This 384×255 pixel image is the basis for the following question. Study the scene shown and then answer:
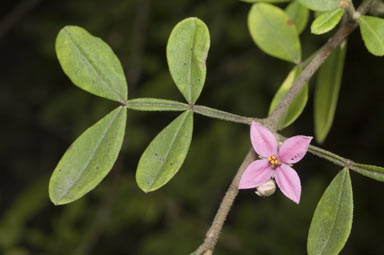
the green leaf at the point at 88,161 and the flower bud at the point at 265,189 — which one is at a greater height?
the green leaf at the point at 88,161

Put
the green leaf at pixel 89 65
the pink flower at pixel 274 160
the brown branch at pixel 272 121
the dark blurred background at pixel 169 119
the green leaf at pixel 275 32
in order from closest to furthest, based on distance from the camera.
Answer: the brown branch at pixel 272 121 < the pink flower at pixel 274 160 < the green leaf at pixel 89 65 < the green leaf at pixel 275 32 < the dark blurred background at pixel 169 119

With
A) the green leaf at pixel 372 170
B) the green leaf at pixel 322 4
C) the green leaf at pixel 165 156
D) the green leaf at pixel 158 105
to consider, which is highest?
the green leaf at pixel 322 4

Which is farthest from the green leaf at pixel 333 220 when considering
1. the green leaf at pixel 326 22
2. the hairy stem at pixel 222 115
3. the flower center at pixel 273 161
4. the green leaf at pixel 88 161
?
the green leaf at pixel 88 161

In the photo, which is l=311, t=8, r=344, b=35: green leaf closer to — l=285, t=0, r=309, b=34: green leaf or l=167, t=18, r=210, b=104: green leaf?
l=167, t=18, r=210, b=104: green leaf

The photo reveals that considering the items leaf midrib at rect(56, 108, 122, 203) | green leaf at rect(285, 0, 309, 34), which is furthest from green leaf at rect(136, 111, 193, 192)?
green leaf at rect(285, 0, 309, 34)

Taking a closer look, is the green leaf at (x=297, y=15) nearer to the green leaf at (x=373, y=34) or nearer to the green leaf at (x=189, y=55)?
the green leaf at (x=373, y=34)

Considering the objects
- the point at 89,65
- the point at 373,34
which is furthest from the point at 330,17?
the point at 89,65

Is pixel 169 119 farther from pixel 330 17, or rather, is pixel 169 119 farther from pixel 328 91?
pixel 330 17

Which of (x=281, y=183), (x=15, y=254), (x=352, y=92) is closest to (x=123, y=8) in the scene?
(x=15, y=254)

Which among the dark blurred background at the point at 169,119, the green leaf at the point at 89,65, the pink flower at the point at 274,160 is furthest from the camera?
the dark blurred background at the point at 169,119

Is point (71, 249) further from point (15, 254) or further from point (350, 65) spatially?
point (350, 65)
